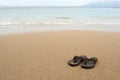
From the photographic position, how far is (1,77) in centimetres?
366

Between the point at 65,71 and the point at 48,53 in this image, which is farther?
the point at 48,53

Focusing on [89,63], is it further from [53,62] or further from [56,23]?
[56,23]

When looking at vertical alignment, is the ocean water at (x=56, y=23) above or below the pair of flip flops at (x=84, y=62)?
above

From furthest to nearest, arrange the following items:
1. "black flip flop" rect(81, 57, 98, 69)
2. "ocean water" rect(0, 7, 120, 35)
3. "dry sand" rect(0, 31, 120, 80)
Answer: "ocean water" rect(0, 7, 120, 35) → "black flip flop" rect(81, 57, 98, 69) → "dry sand" rect(0, 31, 120, 80)

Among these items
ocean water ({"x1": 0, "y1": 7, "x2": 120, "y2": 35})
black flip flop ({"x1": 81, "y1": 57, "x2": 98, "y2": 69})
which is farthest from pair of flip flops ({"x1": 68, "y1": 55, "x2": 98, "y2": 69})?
ocean water ({"x1": 0, "y1": 7, "x2": 120, "y2": 35})

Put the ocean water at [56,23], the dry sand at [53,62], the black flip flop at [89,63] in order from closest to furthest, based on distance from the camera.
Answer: the dry sand at [53,62] < the black flip flop at [89,63] < the ocean water at [56,23]

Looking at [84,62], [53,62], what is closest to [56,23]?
[53,62]

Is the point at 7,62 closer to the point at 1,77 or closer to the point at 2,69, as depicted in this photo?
the point at 2,69

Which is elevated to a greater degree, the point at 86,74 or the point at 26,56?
the point at 26,56

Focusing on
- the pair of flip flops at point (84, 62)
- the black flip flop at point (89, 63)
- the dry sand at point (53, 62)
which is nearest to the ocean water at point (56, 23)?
the dry sand at point (53, 62)

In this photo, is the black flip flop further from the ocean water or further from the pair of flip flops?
the ocean water

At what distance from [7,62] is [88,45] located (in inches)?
101

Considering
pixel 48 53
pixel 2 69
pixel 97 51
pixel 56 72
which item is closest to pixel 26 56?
pixel 48 53

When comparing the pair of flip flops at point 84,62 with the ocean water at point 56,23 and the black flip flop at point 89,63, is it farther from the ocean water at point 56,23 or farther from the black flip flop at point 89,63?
the ocean water at point 56,23
